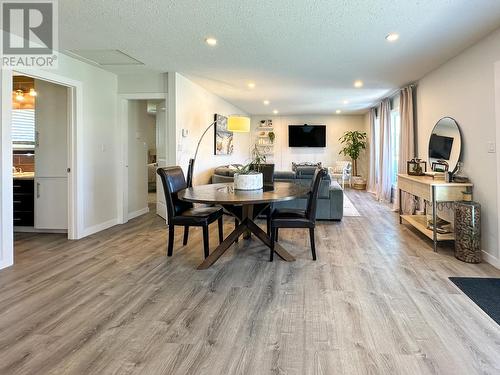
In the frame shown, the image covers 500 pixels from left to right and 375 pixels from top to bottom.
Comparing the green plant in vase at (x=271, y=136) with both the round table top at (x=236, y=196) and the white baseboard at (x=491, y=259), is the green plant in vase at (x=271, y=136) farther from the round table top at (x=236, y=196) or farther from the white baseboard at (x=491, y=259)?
the white baseboard at (x=491, y=259)

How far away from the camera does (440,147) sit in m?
4.38

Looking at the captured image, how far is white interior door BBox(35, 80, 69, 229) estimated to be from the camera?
14.5 ft

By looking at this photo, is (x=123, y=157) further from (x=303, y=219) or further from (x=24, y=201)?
(x=303, y=219)

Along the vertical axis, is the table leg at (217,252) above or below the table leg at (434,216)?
below

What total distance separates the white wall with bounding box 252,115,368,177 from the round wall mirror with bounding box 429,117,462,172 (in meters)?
5.43

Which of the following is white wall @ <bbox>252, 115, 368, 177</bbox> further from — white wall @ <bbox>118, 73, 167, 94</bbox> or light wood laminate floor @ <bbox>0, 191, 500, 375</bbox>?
light wood laminate floor @ <bbox>0, 191, 500, 375</bbox>

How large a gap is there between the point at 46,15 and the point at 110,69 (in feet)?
6.04

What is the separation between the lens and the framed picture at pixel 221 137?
6.81 metres

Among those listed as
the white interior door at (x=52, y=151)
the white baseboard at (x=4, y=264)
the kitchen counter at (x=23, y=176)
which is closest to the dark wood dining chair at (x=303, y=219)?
the white baseboard at (x=4, y=264)

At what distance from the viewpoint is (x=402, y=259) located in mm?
3348

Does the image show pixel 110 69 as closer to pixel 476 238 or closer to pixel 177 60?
pixel 177 60

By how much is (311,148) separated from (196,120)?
18.2ft

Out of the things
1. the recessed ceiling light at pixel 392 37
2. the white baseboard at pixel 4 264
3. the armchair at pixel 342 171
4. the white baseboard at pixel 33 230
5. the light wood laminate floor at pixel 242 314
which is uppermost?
the recessed ceiling light at pixel 392 37

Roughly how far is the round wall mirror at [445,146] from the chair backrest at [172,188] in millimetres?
3333
